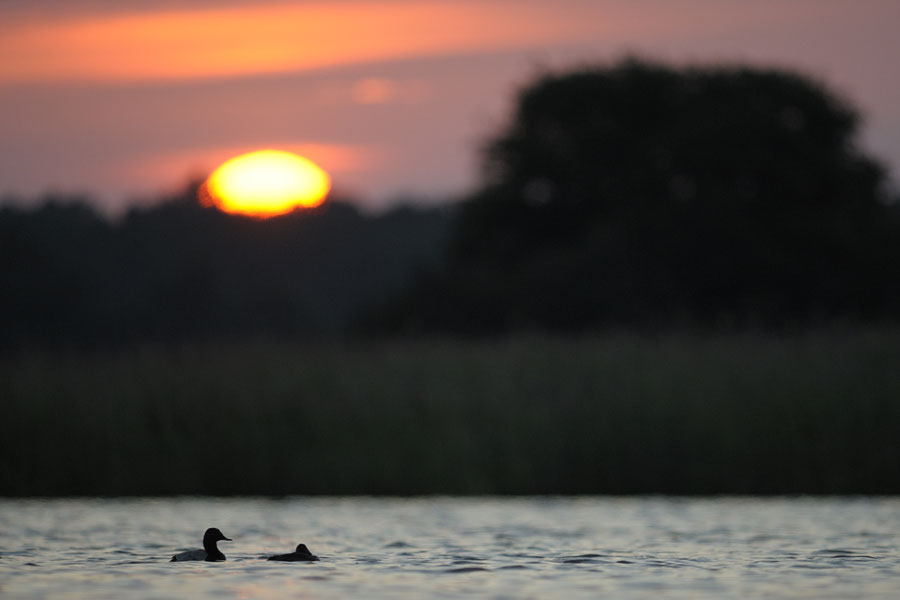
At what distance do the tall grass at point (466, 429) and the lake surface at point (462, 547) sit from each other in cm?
52

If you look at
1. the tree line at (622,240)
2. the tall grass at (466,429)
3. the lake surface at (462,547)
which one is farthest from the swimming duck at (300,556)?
the tree line at (622,240)

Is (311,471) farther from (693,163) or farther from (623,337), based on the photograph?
(693,163)

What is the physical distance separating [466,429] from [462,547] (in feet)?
14.6

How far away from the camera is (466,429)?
44.9 ft

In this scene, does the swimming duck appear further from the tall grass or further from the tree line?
the tree line

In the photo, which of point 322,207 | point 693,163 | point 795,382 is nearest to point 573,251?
point 693,163

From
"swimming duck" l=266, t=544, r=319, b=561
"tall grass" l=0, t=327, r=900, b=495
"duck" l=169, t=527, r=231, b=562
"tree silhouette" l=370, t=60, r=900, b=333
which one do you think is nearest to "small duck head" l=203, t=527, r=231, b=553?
"duck" l=169, t=527, r=231, b=562

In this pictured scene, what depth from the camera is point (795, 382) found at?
14133 mm

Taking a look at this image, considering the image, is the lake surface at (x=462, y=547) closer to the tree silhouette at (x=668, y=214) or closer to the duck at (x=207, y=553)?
the duck at (x=207, y=553)

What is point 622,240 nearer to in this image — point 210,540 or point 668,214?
point 668,214

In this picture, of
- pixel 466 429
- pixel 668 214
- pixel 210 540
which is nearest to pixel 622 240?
pixel 668 214

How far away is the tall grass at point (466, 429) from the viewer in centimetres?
1333

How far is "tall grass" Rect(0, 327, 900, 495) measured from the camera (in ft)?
43.7

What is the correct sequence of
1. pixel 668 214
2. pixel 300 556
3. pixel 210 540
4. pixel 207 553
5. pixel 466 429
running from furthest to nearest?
pixel 668 214
pixel 466 429
pixel 210 540
pixel 207 553
pixel 300 556
